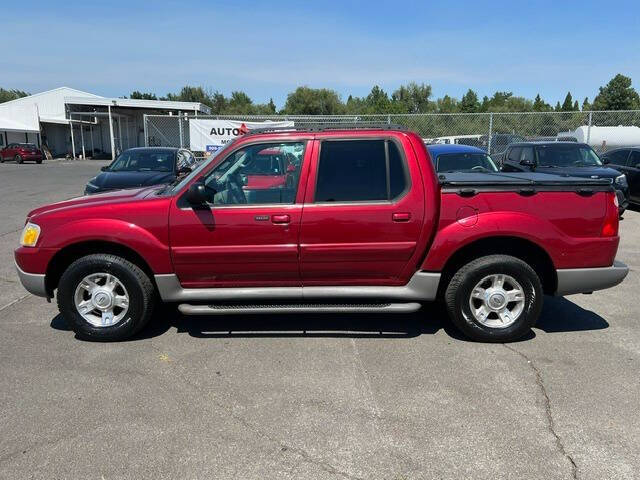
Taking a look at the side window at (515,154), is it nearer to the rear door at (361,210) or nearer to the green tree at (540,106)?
the rear door at (361,210)

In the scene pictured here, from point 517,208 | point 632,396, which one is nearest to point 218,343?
point 517,208

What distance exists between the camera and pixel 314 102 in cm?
7181

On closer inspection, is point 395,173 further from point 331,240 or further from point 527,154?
point 527,154

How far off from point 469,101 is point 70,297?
82842 mm

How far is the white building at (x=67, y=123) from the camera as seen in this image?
4056cm

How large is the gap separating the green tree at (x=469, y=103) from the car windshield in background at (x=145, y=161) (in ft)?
225

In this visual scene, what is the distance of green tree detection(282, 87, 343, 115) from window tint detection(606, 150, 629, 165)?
60.1m

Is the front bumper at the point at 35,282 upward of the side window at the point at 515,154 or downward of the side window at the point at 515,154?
downward

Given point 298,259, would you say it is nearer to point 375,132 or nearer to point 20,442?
point 375,132

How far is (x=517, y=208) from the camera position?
411cm

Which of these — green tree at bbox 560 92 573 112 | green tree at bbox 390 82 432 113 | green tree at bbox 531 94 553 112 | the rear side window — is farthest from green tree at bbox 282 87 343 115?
the rear side window

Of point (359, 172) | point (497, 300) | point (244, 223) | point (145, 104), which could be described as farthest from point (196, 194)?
point (145, 104)

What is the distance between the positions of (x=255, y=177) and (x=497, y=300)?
2.37 m

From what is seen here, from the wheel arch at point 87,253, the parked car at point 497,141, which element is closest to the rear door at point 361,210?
the wheel arch at point 87,253
